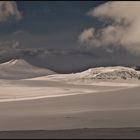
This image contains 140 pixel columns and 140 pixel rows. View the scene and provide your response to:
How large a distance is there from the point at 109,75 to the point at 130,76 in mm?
3500

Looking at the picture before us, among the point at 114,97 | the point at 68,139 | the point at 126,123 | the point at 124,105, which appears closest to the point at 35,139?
the point at 68,139

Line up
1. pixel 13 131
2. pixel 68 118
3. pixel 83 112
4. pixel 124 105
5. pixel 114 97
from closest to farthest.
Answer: pixel 13 131 < pixel 68 118 < pixel 83 112 < pixel 124 105 < pixel 114 97

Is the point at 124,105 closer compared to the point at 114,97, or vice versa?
the point at 124,105

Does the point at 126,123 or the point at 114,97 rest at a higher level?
the point at 114,97

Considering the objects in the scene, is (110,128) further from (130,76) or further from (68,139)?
(130,76)

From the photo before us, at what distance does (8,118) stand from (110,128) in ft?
17.1

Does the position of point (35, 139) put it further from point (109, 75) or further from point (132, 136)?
point (109, 75)

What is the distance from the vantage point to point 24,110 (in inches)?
885

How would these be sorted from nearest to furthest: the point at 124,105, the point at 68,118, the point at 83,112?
the point at 68,118 < the point at 83,112 < the point at 124,105

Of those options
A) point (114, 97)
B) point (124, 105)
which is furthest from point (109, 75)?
point (124, 105)

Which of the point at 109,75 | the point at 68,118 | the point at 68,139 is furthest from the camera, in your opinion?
the point at 109,75

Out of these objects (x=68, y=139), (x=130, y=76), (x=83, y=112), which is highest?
(x=130, y=76)

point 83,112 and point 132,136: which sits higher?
point 83,112

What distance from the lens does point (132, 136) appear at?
47.3ft
